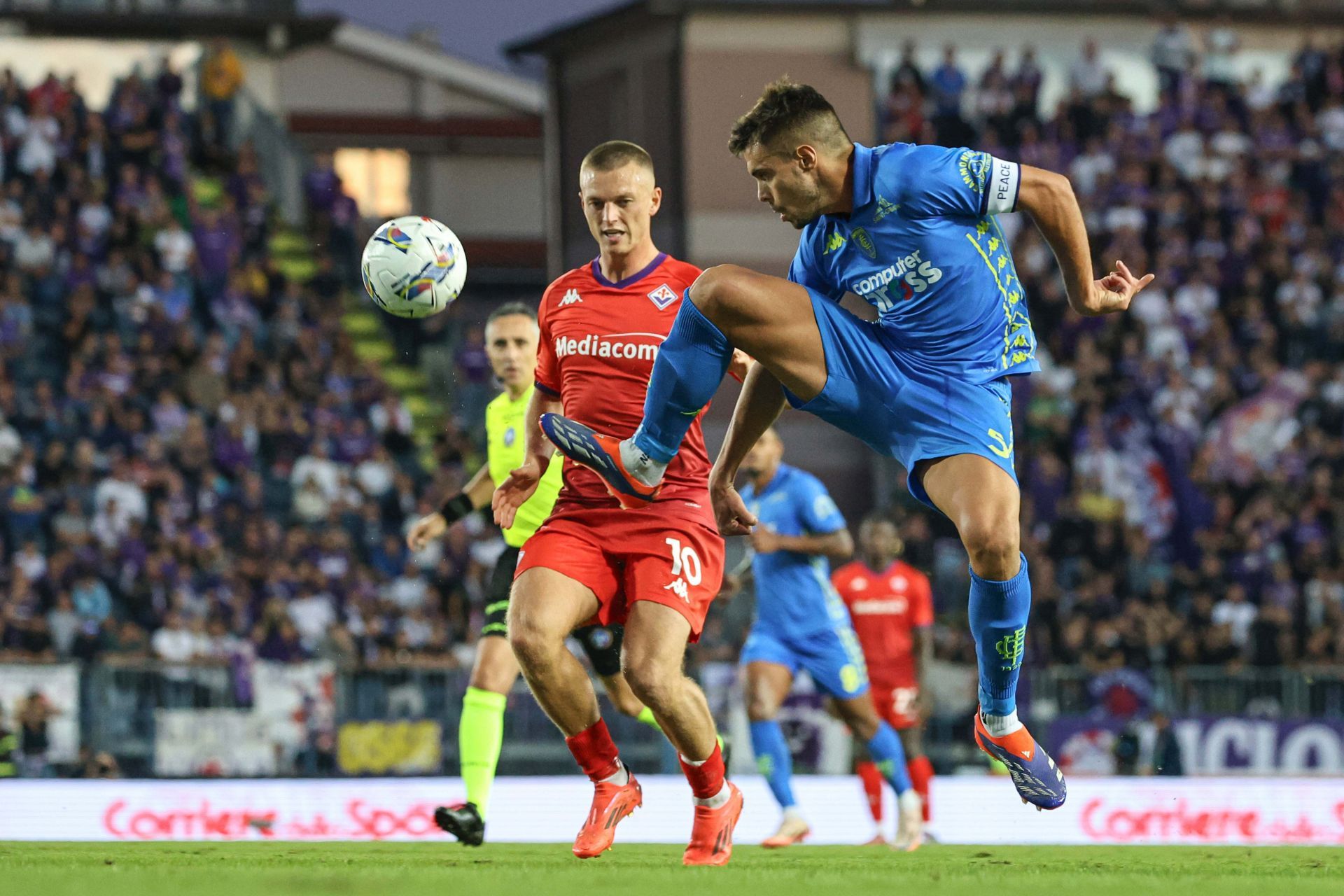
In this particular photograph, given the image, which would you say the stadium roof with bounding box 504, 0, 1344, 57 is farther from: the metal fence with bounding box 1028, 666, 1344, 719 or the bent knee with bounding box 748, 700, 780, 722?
the bent knee with bounding box 748, 700, 780, 722

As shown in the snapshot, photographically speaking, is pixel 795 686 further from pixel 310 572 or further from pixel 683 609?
pixel 683 609

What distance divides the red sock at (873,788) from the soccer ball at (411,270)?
5.70 m

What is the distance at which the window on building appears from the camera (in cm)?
3494

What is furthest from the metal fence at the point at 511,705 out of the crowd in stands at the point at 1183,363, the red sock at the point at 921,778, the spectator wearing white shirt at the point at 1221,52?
the spectator wearing white shirt at the point at 1221,52

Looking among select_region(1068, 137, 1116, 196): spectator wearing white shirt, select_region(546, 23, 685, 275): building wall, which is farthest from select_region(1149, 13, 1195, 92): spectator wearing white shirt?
select_region(546, 23, 685, 275): building wall

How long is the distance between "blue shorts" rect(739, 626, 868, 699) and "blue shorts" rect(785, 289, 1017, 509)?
5144mm

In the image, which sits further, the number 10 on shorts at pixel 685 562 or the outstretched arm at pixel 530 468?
the number 10 on shorts at pixel 685 562

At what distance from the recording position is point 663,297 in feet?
25.5

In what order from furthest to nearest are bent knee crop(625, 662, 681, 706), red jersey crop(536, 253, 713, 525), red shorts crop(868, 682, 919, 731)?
red shorts crop(868, 682, 919, 731), red jersey crop(536, 253, 713, 525), bent knee crop(625, 662, 681, 706)

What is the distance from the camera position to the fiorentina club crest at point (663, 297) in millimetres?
7750

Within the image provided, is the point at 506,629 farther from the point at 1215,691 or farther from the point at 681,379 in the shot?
the point at 1215,691

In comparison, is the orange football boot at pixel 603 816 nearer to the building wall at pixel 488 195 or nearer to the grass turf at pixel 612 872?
the grass turf at pixel 612 872

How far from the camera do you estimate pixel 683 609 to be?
7.44 m

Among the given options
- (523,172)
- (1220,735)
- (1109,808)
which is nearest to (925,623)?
(1109,808)
